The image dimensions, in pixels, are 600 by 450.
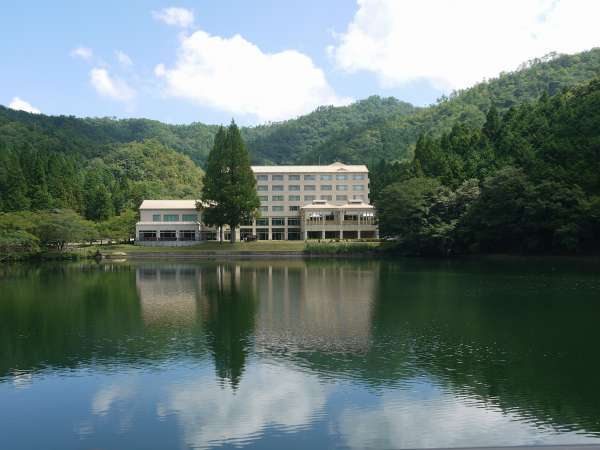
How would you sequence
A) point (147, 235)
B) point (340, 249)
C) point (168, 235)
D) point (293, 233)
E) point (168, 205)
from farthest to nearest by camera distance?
point (293, 233) → point (168, 205) → point (168, 235) → point (147, 235) → point (340, 249)

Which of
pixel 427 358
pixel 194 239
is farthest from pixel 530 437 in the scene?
pixel 194 239

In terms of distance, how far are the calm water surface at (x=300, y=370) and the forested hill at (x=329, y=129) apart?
83.1m

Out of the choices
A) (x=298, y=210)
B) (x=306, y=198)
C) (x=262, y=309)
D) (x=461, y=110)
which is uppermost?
(x=461, y=110)

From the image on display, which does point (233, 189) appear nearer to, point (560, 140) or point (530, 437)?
point (560, 140)

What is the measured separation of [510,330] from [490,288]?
419 inches

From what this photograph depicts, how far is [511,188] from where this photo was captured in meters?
47.6

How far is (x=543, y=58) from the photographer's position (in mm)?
139250

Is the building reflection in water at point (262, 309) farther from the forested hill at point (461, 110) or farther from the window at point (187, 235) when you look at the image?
the forested hill at point (461, 110)

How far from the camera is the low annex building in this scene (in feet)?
222

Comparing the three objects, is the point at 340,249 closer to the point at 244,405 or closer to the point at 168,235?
the point at 168,235

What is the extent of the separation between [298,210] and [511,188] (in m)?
33.9

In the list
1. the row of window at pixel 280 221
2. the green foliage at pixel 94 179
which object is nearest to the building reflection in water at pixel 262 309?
the green foliage at pixel 94 179

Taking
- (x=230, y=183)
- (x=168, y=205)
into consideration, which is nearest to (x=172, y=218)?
(x=168, y=205)

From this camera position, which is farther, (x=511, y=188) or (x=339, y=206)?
(x=339, y=206)
